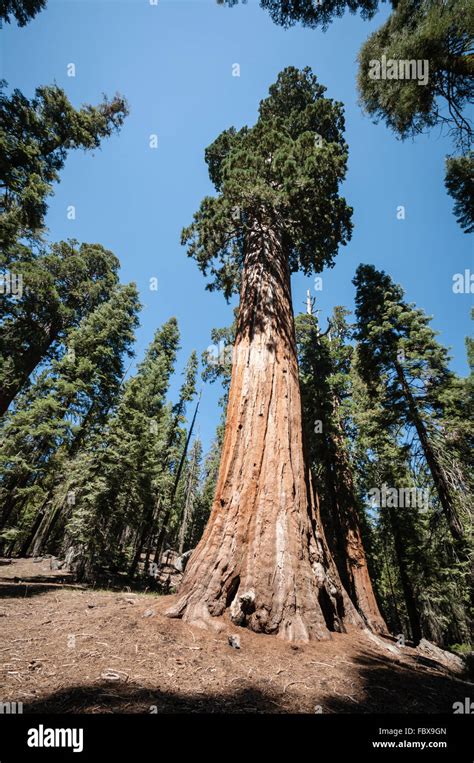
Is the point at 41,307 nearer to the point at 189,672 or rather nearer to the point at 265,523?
the point at 265,523

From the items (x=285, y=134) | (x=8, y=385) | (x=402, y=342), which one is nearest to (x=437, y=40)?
(x=285, y=134)

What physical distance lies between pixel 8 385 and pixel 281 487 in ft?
40.9

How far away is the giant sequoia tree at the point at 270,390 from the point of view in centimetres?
437

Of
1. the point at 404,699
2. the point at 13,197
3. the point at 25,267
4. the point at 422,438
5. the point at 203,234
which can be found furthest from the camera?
the point at 25,267

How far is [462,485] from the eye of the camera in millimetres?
8922

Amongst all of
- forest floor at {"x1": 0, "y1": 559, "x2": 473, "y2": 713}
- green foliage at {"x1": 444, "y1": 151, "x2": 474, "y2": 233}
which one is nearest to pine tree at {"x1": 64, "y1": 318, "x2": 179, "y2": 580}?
forest floor at {"x1": 0, "y1": 559, "x2": 473, "y2": 713}

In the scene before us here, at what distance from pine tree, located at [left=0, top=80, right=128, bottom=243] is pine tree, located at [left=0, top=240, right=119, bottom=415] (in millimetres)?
2664

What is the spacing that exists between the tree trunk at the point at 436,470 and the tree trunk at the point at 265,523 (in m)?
5.57

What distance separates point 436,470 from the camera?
31.8 feet

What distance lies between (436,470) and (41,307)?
17465 millimetres

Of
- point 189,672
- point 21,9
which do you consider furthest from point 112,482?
point 21,9

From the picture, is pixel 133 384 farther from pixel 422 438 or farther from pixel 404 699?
pixel 404 699

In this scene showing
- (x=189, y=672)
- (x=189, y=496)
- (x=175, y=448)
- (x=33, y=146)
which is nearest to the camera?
(x=189, y=672)

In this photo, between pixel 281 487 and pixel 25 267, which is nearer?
pixel 281 487
